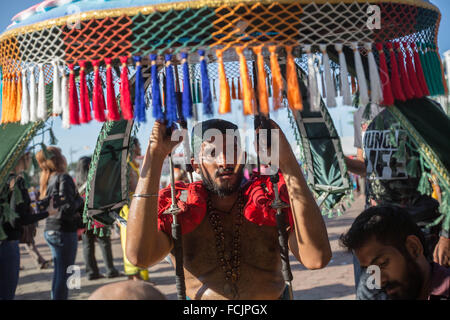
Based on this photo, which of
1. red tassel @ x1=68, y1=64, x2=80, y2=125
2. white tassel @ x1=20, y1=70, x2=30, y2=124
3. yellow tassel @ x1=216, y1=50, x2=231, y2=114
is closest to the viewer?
yellow tassel @ x1=216, y1=50, x2=231, y2=114

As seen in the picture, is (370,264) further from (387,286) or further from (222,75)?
(222,75)

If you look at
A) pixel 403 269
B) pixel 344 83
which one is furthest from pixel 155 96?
pixel 403 269

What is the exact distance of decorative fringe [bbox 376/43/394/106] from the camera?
1813 millimetres

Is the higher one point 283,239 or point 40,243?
point 283,239

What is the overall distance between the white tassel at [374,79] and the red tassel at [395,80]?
0.31 feet

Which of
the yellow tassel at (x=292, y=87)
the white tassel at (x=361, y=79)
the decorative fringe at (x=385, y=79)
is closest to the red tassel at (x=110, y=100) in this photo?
the yellow tassel at (x=292, y=87)

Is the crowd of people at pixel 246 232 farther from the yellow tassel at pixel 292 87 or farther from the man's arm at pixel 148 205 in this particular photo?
the yellow tassel at pixel 292 87

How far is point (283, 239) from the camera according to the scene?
209 cm

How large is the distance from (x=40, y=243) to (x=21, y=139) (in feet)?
35.8

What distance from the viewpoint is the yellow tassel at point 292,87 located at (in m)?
1.70

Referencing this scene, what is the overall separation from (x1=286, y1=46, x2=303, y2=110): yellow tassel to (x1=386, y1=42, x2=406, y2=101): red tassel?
0.43m

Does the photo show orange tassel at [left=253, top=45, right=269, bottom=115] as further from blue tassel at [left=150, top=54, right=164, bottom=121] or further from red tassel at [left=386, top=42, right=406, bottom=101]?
red tassel at [left=386, top=42, right=406, bottom=101]

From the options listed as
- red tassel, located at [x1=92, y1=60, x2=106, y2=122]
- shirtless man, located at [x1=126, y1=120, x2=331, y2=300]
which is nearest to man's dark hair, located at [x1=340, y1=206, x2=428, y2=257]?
shirtless man, located at [x1=126, y1=120, x2=331, y2=300]
